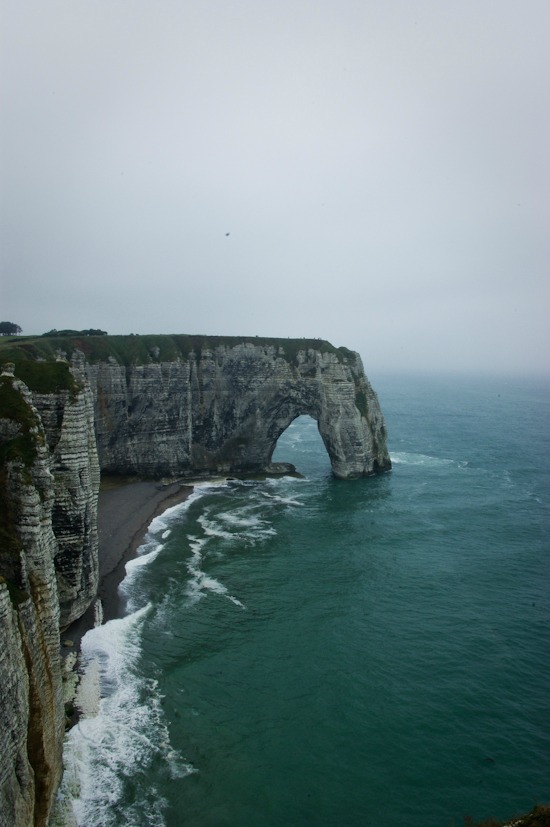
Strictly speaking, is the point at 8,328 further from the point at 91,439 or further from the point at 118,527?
the point at 91,439

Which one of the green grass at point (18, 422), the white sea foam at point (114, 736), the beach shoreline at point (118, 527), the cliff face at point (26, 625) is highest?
the green grass at point (18, 422)

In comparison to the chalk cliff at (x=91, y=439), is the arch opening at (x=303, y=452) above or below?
below

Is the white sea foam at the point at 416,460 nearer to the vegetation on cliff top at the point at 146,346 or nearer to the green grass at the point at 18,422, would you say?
the vegetation on cliff top at the point at 146,346

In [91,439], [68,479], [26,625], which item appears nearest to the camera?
[26,625]

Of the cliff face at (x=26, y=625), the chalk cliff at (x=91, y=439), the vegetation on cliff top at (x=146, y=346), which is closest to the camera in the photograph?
the cliff face at (x=26, y=625)

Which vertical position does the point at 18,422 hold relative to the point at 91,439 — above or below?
above

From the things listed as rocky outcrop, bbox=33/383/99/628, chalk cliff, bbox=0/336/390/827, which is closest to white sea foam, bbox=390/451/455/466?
chalk cliff, bbox=0/336/390/827

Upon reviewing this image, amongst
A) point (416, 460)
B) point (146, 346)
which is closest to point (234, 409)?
point (146, 346)

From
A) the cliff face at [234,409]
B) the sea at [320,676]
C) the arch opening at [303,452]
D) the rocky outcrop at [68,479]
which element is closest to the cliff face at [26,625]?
the sea at [320,676]
